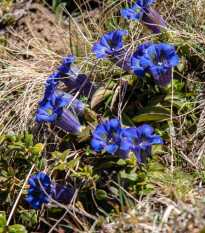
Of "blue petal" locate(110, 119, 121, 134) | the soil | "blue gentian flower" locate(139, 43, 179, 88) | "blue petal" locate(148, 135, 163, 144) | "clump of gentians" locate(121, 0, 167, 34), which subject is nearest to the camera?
"blue petal" locate(148, 135, 163, 144)

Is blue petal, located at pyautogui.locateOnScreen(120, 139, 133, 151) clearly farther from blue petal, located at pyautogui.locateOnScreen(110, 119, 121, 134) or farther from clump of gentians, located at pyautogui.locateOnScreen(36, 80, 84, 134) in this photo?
clump of gentians, located at pyautogui.locateOnScreen(36, 80, 84, 134)

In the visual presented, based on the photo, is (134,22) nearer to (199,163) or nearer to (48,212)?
(199,163)

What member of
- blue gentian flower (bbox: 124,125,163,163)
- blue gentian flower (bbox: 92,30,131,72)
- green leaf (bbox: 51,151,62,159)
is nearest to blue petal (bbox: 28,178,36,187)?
green leaf (bbox: 51,151,62,159)

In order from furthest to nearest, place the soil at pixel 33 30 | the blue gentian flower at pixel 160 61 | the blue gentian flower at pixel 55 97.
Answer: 1. the soil at pixel 33 30
2. the blue gentian flower at pixel 55 97
3. the blue gentian flower at pixel 160 61

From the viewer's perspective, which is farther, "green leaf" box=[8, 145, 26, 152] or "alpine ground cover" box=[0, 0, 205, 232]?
"green leaf" box=[8, 145, 26, 152]

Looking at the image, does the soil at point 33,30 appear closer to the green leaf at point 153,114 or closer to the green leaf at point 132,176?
the green leaf at point 153,114

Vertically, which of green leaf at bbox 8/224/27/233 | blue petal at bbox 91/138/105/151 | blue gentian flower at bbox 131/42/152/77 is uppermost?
blue gentian flower at bbox 131/42/152/77

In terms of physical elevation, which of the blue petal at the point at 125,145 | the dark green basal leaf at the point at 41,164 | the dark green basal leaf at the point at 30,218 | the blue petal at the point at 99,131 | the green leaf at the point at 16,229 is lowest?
the dark green basal leaf at the point at 30,218

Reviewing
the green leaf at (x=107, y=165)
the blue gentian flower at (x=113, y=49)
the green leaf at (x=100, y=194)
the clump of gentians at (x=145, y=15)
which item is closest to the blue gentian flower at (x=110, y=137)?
the green leaf at (x=107, y=165)
